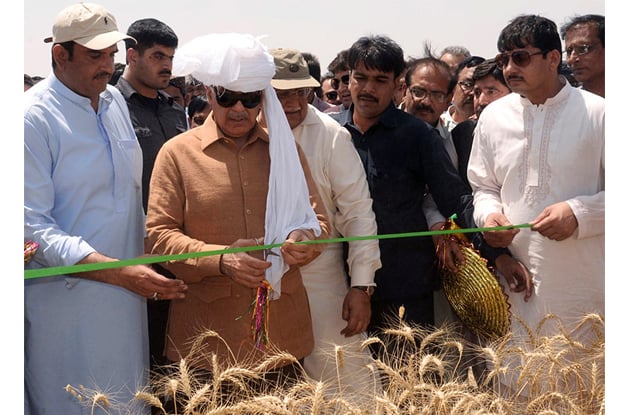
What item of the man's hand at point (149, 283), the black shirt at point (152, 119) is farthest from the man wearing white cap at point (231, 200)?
the black shirt at point (152, 119)

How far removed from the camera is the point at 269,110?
132 inches

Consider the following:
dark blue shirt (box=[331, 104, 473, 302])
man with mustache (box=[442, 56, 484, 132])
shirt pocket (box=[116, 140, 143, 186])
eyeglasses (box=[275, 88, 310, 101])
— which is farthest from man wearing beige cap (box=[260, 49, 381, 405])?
man with mustache (box=[442, 56, 484, 132])

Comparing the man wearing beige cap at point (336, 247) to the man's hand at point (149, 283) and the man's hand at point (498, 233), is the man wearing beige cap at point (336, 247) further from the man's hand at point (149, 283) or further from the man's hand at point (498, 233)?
the man's hand at point (149, 283)

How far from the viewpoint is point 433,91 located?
465cm

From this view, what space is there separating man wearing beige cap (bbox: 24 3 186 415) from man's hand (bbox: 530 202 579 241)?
4.99 ft

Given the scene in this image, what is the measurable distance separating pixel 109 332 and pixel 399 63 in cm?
177

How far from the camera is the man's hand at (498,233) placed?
369 cm

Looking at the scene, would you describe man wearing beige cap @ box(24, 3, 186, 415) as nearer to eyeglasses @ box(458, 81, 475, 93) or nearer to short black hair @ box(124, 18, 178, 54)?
short black hair @ box(124, 18, 178, 54)

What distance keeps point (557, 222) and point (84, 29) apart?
6.60 feet

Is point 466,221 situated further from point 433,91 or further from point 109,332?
point 109,332

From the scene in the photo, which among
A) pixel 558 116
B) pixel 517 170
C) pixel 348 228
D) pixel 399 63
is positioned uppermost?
pixel 399 63

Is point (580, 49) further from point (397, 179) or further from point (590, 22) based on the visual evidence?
point (397, 179)

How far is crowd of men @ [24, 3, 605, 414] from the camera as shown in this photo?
10.6ft
